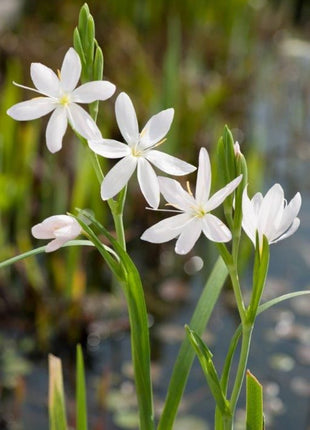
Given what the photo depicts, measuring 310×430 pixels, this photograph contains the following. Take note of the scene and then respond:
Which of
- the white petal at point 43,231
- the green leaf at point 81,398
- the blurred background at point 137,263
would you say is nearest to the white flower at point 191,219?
the white petal at point 43,231

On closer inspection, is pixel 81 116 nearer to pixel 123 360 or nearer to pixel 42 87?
pixel 42 87

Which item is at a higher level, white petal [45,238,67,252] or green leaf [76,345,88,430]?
white petal [45,238,67,252]

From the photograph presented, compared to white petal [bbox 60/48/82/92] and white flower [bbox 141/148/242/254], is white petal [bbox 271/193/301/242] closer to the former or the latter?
white flower [bbox 141/148/242/254]

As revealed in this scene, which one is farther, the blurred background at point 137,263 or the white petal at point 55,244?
the blurred background at point 137,263

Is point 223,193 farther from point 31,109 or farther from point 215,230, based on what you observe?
point 31,109

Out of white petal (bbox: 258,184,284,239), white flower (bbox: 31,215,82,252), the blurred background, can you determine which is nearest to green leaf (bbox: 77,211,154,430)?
white flower (bbox: 31,215,82,252)

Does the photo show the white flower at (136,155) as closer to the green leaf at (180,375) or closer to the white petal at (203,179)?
the white petal at (203,179)
